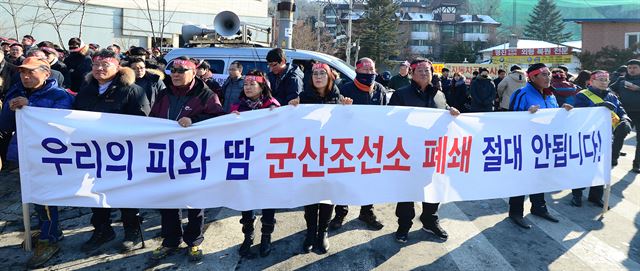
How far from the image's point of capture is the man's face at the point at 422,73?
4.05 meters

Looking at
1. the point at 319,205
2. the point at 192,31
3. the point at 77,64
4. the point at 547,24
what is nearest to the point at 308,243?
the point at 319,205

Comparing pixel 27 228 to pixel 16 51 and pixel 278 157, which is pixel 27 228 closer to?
pixel 278 157

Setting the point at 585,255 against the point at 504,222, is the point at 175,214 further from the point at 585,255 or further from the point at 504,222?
the point at 585,255

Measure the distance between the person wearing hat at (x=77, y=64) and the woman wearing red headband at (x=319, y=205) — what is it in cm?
497

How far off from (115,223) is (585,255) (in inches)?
186

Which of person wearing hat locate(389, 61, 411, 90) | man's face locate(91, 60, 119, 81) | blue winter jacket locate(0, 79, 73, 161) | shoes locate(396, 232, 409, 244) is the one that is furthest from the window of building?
blue winter jacket locate(0, 79, 73, 161)

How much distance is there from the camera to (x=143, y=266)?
11.7 feet

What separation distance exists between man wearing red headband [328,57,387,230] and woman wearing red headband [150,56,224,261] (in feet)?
4.59

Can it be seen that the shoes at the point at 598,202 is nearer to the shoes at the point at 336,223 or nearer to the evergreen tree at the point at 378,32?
the shoes at the point at 336,223

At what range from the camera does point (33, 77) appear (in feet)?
12.0

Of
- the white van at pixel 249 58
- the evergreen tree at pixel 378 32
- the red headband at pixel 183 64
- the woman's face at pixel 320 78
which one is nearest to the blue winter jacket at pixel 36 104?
the red headband at pixel 183 64

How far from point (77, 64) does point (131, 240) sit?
184 inches

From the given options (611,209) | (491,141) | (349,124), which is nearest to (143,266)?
(349,124)

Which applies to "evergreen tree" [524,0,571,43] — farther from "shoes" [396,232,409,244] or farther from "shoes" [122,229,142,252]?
"shoes" [122,229,142,252]
